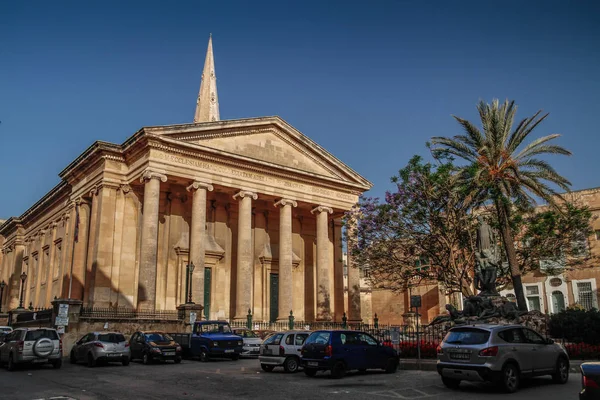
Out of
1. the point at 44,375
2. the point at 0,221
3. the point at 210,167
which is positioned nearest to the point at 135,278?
the point at 210,167

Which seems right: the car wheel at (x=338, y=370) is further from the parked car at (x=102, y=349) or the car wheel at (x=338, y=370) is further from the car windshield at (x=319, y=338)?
the parked car at (x=102, y=349)

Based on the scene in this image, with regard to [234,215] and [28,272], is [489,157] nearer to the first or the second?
[234,215]

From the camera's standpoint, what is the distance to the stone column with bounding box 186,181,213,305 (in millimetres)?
28594

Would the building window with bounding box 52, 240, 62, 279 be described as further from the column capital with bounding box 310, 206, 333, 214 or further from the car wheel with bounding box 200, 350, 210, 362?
the car wheel with bounding box 200, 350, 210, 362

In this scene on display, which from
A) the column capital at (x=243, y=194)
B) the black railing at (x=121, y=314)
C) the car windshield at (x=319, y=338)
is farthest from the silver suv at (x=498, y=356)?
the column capital at (x=243, y=194)

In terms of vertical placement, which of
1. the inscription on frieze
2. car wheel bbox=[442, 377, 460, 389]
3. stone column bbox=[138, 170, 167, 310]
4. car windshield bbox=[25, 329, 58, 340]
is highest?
the inscription on frieze

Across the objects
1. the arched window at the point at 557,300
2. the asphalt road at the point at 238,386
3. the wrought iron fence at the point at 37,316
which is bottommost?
the asphalt road at the point at 238,386

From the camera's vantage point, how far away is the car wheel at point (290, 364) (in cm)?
1639

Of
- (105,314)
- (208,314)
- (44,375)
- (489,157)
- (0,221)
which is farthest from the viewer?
(0,221)

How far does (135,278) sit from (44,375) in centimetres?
1494

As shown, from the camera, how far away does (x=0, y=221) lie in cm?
6825

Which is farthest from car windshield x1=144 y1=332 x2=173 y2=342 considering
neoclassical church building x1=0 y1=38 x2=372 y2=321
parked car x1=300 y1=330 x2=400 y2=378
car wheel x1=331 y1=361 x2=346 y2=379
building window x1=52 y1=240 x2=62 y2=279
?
building window x1=52 y1=240 x2=62 y2=279

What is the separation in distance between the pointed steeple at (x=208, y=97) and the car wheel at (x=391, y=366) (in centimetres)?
4005

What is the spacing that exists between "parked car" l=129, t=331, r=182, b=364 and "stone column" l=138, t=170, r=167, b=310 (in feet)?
22.2
